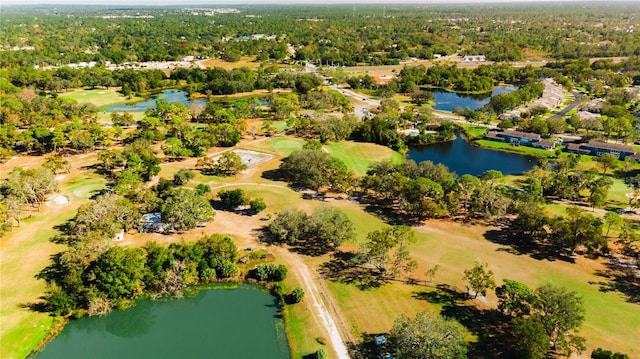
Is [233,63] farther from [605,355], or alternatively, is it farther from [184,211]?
[605,355]

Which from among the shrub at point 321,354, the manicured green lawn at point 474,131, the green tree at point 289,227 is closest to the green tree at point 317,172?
the green tree at point 289,227

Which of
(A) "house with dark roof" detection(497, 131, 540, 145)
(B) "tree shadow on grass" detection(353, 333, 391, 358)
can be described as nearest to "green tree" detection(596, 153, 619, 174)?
(A) "house with dark roof" detection(497, 131, 540, 145)

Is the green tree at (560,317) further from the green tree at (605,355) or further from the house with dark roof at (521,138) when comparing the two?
the house with dark roof at (521,138)

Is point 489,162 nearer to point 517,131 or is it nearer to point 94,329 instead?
point 517,131

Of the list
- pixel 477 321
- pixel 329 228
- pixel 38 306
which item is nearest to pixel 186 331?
pixel 38 306

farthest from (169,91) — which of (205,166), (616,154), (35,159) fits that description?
(616,154)

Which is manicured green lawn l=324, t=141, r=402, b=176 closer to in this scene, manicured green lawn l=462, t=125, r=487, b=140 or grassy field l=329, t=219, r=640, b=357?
manicured green lawn l=462, t=125, r=487, b=140
